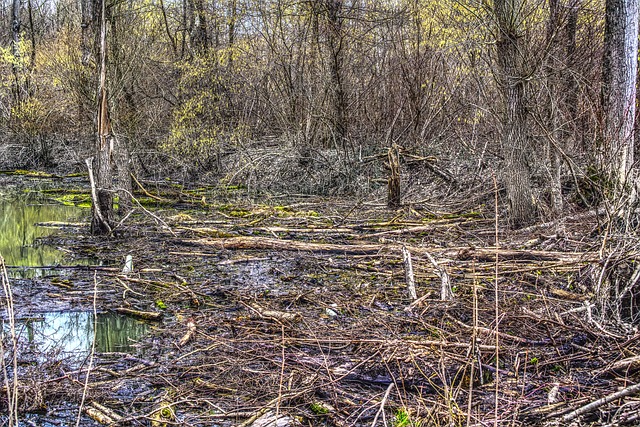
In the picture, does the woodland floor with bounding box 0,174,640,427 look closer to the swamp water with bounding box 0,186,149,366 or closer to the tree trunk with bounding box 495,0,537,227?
the swamp water with bounding box 0,186,149,366

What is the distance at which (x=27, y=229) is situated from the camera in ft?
37.8

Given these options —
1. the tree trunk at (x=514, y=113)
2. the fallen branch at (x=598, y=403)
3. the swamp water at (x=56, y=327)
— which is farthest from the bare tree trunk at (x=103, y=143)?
the fallen branch at (x=598, y=403)

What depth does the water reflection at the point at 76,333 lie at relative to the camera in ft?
17.2

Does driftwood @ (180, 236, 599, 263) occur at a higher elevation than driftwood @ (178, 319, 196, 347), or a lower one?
higher

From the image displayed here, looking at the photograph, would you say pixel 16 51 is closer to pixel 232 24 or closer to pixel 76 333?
pixel 232 24

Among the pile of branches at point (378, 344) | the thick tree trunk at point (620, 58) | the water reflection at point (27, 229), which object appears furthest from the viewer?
the thick tree trunk at point (620, 58)

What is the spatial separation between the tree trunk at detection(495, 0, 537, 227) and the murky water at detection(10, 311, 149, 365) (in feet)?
19.8

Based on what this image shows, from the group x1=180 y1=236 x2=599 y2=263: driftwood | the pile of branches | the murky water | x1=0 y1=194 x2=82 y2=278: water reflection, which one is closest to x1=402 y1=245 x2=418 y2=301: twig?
the pile of branches

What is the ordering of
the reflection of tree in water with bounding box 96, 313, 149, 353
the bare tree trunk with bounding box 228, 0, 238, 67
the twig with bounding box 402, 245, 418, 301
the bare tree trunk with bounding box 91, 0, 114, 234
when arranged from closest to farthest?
the reflection of tree in water with bounding box 96, 313, 149, 353
the twig with bounding box 402, 245, 418, 301
the bare tree trunk with bounding box 91, 0, 114, 234
the bare tree trunk with bounding box 228, 0, 238, 67

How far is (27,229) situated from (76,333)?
21.5ft

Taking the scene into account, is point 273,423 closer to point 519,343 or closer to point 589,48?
point 519,343

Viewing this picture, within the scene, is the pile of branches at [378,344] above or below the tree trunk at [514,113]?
below

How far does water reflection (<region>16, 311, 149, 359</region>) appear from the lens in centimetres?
525

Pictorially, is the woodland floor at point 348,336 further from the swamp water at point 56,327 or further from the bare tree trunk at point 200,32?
the bare tree trunk at point 200,32
